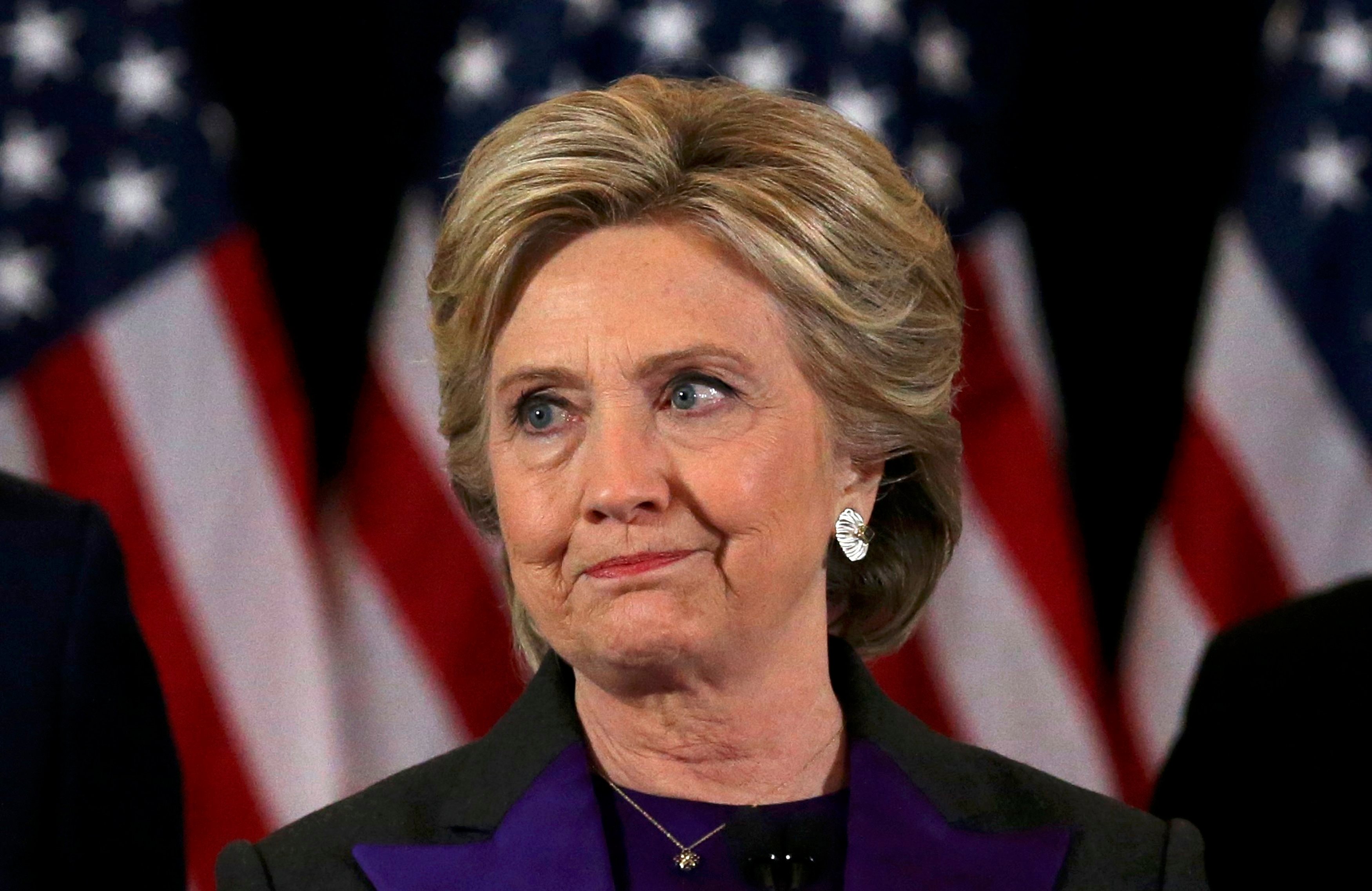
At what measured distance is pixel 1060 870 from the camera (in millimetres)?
1923

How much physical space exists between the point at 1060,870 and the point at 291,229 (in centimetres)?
215

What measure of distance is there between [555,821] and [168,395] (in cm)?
184

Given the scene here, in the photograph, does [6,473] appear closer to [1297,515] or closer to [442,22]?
[442,22]

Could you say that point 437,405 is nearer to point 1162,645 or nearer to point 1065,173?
point 1065,173

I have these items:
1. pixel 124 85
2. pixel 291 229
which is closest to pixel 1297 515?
pixel 291 229

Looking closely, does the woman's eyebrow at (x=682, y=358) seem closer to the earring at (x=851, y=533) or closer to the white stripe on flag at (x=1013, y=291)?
the earring at (x=851, y=533)

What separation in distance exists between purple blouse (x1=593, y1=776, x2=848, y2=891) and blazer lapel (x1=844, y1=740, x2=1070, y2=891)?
0.04 meters

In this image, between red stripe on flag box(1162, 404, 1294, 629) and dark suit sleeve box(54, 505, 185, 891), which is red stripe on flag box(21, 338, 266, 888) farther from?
red stripe on flag box(1162, 404, 1294, 629)

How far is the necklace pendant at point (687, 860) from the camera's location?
1.87 metres

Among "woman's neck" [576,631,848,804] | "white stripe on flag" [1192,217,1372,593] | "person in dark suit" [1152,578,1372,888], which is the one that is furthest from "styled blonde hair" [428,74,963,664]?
"white stripe on flag" [1192,217,1372,593]

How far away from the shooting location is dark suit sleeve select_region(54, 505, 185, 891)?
187cm

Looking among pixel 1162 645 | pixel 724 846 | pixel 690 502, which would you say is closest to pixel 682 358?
pixel 690 502

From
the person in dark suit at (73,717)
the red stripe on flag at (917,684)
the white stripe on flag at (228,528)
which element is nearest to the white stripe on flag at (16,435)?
the white stripe on flag at (228,528)

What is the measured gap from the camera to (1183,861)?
6.39ft
